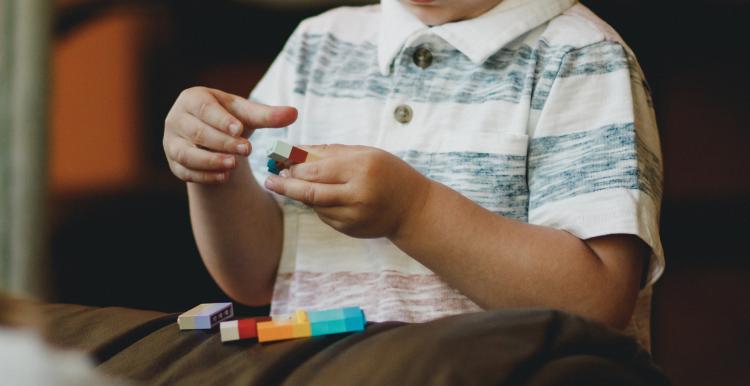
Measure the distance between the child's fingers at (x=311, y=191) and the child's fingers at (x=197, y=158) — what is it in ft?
0.21

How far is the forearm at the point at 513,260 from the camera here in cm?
57

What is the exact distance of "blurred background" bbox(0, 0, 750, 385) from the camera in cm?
88

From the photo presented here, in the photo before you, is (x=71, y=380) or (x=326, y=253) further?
(x=326, y=253)

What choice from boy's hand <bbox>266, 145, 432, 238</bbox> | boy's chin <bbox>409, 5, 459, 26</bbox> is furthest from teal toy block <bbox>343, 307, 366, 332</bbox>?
boy's chin <bbox>409, 5, 459, 26</bbox>

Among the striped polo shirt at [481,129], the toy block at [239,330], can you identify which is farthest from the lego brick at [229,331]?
the striped polo shirt at [481,129]

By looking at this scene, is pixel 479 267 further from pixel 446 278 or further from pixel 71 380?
pixel 71 380

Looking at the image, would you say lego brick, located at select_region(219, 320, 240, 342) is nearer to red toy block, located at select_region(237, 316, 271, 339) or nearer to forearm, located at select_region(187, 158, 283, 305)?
red toy block, located at select_region(237, 316, 271, 339)

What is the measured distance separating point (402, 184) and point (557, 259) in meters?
0.12

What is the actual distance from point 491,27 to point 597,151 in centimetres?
14

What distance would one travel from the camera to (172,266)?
3.37 ft

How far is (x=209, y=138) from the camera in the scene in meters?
0.61

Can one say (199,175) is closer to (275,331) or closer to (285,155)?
(285,155)

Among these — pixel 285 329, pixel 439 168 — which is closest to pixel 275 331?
pixel 285 329

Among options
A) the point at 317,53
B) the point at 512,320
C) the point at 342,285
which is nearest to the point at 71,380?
the point at 512,320
